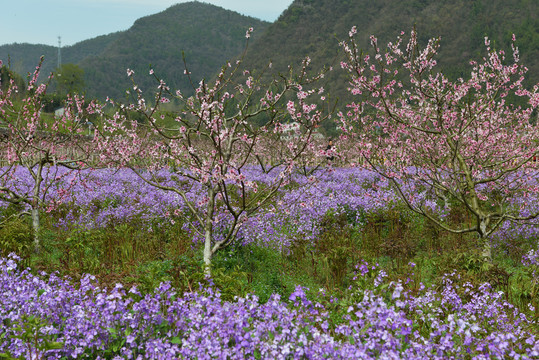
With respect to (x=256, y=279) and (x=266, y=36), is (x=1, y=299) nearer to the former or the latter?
(x=256, y=279)

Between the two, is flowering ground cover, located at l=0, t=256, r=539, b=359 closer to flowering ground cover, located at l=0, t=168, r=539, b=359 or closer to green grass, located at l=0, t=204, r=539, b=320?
flowering ground cover, located at l=0, t=168, r=539, b=359

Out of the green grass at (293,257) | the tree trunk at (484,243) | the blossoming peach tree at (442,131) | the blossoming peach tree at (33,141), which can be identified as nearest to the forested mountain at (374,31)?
the blossoming peach tree at (442,131)

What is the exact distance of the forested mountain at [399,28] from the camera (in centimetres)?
9425

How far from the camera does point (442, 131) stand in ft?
21.7

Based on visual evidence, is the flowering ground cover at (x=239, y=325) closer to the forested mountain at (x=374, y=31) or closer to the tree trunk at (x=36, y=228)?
the tree trunk at (x=36, y=228)

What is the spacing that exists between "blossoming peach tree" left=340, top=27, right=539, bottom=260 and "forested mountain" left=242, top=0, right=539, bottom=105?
211 feet

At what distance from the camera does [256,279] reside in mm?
7160

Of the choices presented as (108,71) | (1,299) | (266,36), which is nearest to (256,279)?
(1,299)

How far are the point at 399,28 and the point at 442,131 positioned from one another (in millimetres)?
Result: 133936

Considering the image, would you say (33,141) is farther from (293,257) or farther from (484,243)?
(484,243)

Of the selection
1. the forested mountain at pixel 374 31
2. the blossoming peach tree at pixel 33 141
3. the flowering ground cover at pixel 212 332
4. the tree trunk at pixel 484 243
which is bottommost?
the flowering ground cover at pixel 212 332

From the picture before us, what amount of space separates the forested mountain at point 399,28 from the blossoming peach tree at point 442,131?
64214 mm

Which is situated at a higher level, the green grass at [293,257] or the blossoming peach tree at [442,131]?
the blossoming peach tree at [442,131]

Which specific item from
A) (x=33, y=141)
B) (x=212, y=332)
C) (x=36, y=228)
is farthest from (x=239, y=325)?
(x=33, y=141)
